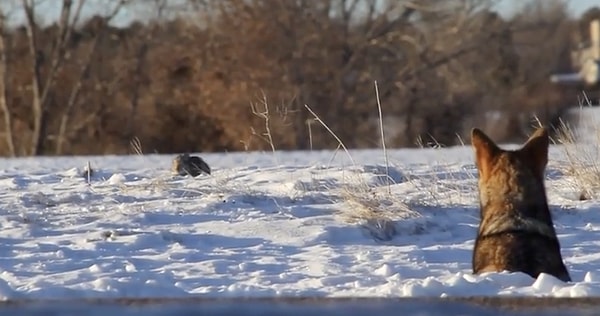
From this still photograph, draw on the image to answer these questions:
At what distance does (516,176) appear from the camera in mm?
5902

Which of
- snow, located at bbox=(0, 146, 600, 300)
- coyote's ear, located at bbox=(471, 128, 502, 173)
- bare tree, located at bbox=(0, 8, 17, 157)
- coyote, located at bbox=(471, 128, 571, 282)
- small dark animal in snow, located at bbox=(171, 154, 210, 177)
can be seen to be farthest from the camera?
bare tree, located at bbox=(0, 8, 17, 157)

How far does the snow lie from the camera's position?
6453mm

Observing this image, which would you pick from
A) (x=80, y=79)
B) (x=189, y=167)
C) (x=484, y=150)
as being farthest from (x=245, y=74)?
(x=484, y=150)

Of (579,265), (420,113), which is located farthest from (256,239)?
(420,113)

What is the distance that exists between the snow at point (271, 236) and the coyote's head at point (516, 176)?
0.38 m

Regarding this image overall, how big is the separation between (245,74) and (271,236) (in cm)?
2049

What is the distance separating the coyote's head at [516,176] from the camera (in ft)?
19.4

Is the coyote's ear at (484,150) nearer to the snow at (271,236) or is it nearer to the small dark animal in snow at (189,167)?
the snow at (271,236)

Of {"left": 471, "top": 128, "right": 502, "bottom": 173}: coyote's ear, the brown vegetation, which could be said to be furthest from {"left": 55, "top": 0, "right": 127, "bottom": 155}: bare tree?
{"left": 471, "top": 128, "right": 502, "bottom": 173}: coyote's ear

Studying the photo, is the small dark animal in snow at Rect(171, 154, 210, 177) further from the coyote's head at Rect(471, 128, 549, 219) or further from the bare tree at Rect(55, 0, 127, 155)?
the bare tree at Rect(55, 0, 127, 155)

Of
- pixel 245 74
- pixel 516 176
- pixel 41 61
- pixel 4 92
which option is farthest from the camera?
pixel 41 61

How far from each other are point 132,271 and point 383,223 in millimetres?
2118

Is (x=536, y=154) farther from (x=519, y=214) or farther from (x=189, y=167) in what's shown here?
(x=189, y=167)

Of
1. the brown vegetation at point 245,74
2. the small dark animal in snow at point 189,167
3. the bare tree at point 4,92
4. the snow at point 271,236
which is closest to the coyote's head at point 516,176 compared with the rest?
the snow at point 271,236
